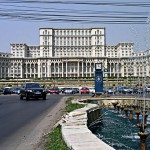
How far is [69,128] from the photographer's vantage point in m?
9.58

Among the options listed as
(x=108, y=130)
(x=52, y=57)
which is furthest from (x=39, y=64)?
(x=108, y=130)

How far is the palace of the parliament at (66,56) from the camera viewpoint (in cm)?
15375

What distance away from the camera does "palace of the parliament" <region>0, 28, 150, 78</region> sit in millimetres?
153750

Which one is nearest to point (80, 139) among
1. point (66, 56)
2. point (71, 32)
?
point (66, 56)

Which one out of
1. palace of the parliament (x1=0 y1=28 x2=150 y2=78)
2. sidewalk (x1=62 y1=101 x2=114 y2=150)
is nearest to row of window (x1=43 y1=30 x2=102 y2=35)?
palace of the parliament (x1=0 y1=28 x2=150 y2=78)

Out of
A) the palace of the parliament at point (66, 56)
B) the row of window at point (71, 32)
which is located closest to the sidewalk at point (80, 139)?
the palace of the parliament at point (66, 56)

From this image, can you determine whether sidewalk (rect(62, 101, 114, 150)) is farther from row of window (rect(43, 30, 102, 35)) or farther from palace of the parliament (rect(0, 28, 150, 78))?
row of window (rect(43, 30, 102, 35))

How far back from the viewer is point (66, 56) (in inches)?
6206

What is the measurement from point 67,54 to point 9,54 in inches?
1135

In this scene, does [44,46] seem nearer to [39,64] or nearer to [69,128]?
[39,64]

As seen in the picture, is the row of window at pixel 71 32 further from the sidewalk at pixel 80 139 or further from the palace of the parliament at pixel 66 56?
the sidewalk at pixel 80 139

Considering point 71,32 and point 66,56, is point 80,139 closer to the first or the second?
point 66,56

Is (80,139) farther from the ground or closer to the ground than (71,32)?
closer to the ground

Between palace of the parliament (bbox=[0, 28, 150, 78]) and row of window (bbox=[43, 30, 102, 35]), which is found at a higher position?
row of window (bbox=[43, 30, 102, 35])
